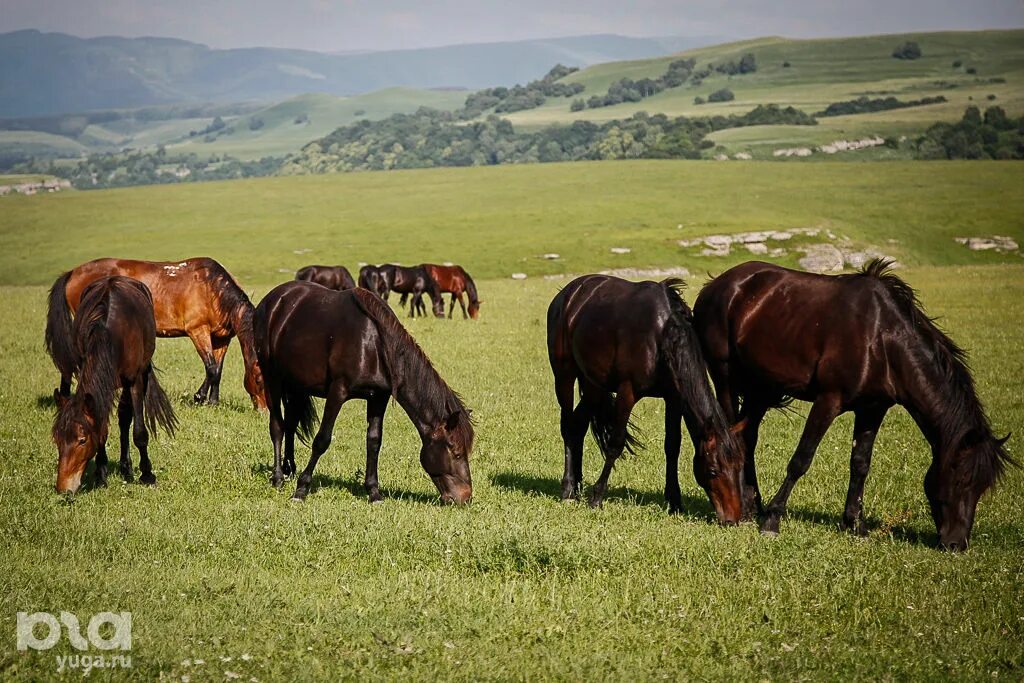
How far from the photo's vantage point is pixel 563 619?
733cm

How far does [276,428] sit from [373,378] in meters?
1.73

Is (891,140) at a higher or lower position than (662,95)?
lower

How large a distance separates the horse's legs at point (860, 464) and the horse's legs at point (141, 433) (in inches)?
295

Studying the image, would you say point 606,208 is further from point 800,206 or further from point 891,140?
point 891,140

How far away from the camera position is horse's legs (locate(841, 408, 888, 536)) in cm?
989

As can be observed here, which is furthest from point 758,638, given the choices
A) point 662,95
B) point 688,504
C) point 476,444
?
point 662,95

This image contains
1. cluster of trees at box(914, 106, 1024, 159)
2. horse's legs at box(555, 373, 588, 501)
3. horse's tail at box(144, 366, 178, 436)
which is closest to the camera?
horse's legs at box(555, 373, 588, 501)

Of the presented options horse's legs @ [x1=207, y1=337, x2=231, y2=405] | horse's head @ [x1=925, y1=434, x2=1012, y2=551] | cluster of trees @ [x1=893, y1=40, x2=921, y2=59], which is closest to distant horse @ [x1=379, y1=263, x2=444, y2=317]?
horse's legs @ [x1=207, y1=337, x2=231, y2=405]

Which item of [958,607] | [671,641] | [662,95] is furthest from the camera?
[662,95]

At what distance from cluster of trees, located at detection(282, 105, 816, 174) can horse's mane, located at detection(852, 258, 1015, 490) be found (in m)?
103

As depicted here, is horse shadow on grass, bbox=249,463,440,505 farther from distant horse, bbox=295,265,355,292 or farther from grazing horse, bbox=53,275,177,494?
distant horse, bbox=295,265,355,292

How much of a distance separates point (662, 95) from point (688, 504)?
196598 mm

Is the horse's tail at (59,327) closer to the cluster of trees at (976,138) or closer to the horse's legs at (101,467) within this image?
the horse's legs at (101,467)

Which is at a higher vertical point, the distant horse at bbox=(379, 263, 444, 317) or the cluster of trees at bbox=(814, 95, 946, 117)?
the cluster of trees at bbox=(814, 95, 946, 117)
